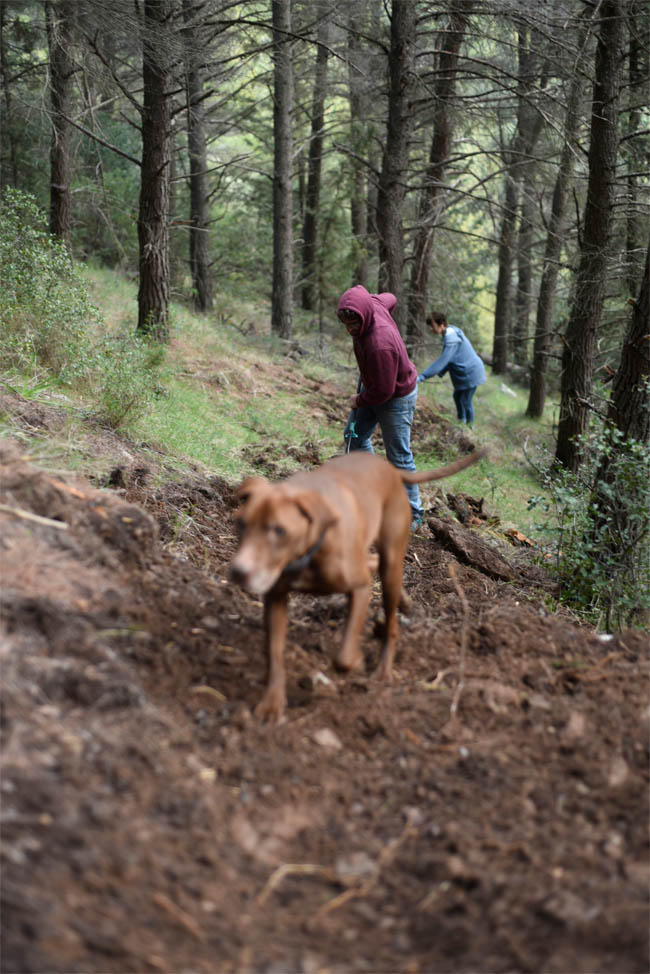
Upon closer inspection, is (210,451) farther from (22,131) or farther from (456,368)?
(22,131)

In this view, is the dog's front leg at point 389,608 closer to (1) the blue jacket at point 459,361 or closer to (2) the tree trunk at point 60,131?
(1) the blue jacket at point 459,361

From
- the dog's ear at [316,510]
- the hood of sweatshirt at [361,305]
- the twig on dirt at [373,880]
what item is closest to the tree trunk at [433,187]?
the hood of sweatshirt at [361,305]

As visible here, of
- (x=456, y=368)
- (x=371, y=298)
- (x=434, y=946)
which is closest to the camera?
(x=434, y=946)

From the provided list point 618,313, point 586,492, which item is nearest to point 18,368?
point 586,492

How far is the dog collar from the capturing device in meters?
3.41

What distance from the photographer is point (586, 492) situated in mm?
7543

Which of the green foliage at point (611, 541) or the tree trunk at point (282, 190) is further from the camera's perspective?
the tree trunk at point (282, 190)

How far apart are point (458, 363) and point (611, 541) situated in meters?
6.37

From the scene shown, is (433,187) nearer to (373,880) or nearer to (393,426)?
(393,426)

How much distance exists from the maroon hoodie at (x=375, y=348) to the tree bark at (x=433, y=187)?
7.14m

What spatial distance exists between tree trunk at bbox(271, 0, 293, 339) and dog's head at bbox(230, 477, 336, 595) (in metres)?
14.8

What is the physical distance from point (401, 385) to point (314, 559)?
166 inches

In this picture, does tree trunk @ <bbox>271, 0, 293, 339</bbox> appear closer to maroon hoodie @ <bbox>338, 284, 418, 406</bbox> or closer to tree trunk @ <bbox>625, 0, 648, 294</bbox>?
tree trunk @ <bbox>625, 0, 648, 294</bbox>

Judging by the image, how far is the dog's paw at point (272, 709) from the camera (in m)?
3.63
